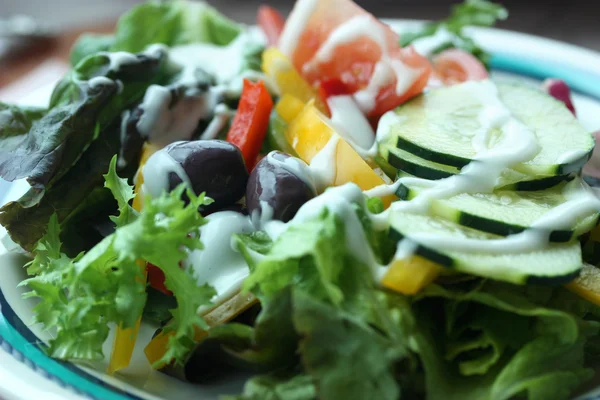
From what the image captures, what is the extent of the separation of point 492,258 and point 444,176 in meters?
0.33

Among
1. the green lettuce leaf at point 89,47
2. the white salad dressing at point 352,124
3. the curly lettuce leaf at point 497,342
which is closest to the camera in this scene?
the curly lettuce leaf at point 497,342

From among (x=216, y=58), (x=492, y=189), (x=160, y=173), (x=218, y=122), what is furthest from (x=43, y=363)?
(x=216, y=58)

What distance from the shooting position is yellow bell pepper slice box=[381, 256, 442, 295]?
1291 millimetres

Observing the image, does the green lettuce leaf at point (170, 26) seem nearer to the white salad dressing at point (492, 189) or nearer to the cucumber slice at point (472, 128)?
the cucumber slice at point (472, 128)

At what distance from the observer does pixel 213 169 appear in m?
1.63

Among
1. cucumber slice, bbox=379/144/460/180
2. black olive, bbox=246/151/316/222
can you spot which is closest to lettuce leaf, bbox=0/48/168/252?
black olive, bbox=246/151/316/222

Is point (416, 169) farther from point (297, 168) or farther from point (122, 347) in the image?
point (122, 347)

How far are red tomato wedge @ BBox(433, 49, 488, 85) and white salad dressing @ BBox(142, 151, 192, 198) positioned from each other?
123cm

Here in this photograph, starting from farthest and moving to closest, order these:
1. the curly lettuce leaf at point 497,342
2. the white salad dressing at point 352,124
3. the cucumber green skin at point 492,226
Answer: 1. the white salad dressing at point 352,124
2. the cucumber green skin at point 492,226
3. the curly lettuce leaf at point 497,342

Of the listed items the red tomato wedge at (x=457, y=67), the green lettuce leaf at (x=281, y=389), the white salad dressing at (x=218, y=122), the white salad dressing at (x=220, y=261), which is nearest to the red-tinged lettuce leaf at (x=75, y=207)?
the white salad dressing at (x=218, y=122)

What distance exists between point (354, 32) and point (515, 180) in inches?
34.2

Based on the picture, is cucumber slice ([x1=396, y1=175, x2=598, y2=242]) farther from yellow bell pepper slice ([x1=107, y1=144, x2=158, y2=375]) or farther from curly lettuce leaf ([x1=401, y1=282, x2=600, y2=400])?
yellow bell pepper slice ([x1=107, y1=144, x2=158, y2=375])

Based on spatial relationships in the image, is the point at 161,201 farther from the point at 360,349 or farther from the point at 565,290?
the point at 565,290

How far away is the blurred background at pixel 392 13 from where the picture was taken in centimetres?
426
